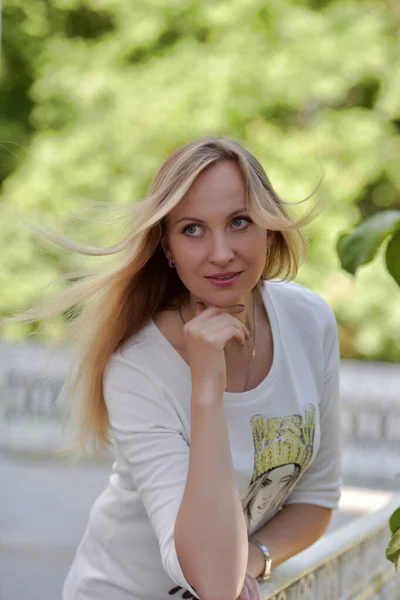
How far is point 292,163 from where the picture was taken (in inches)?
335

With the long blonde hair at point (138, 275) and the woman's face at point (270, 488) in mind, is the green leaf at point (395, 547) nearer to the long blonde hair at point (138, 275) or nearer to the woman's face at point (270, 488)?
the woman's face at point (270, 488)

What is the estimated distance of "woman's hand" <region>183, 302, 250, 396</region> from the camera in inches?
49.6

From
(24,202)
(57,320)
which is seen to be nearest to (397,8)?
(24,202)

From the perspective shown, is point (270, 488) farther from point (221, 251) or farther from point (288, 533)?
point (221, 251)

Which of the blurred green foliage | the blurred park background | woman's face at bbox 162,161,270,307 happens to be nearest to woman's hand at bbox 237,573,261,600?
woman's face at bbox 162,161,270,307

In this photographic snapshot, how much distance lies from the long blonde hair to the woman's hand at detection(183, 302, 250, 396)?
0.13 metres

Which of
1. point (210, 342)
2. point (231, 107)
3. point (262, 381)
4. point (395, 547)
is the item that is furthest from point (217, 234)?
point (231, 107)

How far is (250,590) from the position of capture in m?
1.33

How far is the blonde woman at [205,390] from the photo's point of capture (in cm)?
122

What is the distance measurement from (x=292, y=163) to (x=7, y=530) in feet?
14.6

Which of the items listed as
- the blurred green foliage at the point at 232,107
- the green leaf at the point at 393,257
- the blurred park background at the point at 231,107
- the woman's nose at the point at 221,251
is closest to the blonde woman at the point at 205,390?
the woman's nose at the point at 221,251

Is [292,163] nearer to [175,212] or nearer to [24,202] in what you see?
[24,202]

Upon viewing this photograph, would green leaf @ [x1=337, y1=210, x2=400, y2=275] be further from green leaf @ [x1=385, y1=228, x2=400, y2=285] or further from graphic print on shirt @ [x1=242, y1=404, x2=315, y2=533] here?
graphic print on shirt @ [x1=242, y1=404, x2=315, y2=533]

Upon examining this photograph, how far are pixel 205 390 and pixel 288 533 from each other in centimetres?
37
